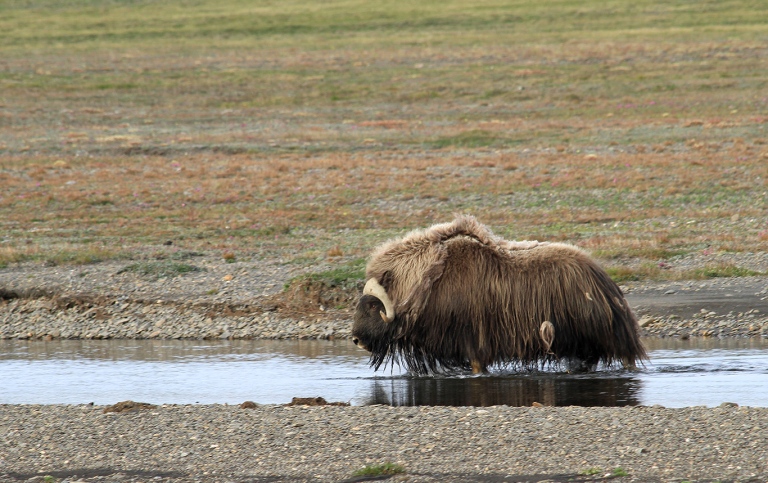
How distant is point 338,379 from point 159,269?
6.05m

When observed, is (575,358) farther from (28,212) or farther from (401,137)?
(401,137)

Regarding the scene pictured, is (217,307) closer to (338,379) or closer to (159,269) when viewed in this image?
(159,269)

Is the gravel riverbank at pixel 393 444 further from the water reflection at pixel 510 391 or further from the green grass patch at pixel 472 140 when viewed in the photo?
the green grass patch at pixel 472 140

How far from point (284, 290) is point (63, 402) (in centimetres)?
506

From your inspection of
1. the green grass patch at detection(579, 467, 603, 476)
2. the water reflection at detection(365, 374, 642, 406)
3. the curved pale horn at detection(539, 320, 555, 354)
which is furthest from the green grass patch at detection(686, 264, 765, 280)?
the green grass patch at detection(579, 467, 603, 476)

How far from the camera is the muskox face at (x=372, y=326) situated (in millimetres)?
10156

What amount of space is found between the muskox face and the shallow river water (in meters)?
0.31

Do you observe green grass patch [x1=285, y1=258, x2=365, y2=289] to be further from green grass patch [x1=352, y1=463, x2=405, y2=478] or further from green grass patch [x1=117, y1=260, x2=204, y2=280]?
green grass patch [x1=352, y1=463, x2=405, y2=478]

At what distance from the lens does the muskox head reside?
33.1 ft

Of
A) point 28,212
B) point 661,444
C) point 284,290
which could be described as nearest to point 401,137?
point 28,212

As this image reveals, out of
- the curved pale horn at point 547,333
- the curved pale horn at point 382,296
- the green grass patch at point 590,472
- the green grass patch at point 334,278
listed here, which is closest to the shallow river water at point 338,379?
the curved pale horn at point 547,333

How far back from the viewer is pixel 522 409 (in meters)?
7.84

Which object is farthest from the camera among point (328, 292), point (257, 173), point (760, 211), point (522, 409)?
point (257, 173)

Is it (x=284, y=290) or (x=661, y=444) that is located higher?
(x=284, y=290)
